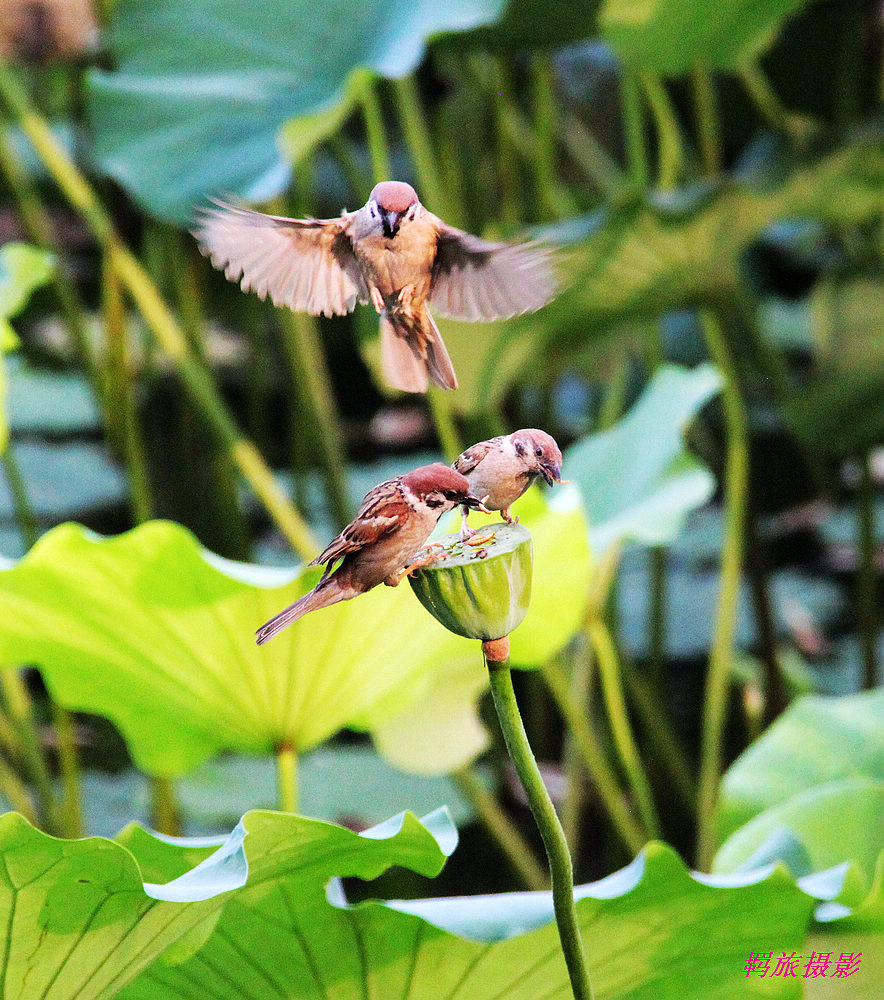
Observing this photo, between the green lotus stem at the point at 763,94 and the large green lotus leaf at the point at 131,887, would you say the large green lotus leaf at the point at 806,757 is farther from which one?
the green lotus stem at the point at 763,94

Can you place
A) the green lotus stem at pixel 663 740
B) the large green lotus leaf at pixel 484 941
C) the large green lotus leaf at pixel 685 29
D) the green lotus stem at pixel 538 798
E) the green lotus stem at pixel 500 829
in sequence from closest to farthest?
1. the green lotus stem at pixel 538 798
2. the large green lotus leaf at pixel 484 941
3. the green lotus stem at pixel 500 829
4. the large green lotus leaf at pixel 685 29
5. the green lotus stem at pixel 663 740

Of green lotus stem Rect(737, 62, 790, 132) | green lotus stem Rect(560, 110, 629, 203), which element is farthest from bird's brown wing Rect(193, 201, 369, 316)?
green lotus stem Rect(560, 110, 629, 203)

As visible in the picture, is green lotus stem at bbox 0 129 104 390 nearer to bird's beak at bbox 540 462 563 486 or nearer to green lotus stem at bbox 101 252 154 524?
green lotus stem at bbox 101 252 154 524

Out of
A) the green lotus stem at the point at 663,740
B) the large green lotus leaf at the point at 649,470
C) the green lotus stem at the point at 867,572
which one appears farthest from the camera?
the green lotus stem at the point at 867,572

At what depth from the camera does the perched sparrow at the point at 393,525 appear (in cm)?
26

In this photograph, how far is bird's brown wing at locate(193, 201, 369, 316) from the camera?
299 millimetres

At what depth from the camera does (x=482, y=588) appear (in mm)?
252

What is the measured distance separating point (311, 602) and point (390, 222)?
0.30ft

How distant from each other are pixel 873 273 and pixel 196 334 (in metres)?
0.82

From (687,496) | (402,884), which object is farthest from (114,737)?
(687,496)

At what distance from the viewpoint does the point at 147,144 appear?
102 centimetres

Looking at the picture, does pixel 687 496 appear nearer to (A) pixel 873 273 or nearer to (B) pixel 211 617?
(B) pixel 211 617

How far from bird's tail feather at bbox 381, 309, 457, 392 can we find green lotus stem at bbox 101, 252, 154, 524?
0.80 metres

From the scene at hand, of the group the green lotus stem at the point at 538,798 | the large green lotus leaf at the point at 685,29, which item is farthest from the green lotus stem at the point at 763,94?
the green lotus stem at the point at 538,798
